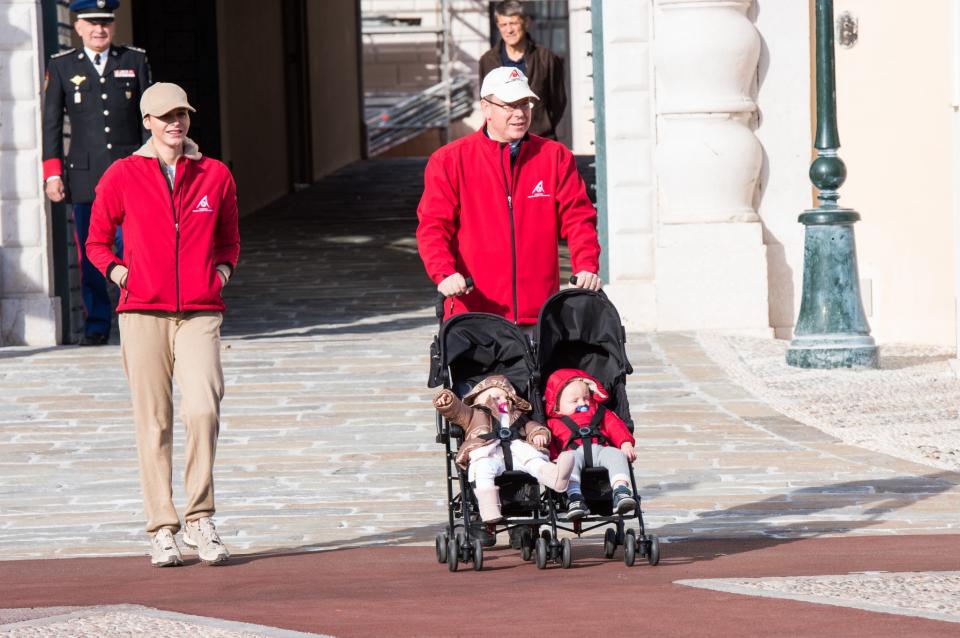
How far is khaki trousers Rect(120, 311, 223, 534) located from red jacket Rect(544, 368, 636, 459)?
1.22 meters

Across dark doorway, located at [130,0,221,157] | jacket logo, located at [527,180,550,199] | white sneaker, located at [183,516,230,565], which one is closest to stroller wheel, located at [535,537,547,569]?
white sneaker, located at [183,516,230,565]

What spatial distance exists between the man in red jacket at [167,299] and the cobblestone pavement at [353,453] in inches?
16.8

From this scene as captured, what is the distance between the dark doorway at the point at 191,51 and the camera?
1978 cm

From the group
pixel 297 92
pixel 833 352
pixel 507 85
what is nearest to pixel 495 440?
pixel 507 85

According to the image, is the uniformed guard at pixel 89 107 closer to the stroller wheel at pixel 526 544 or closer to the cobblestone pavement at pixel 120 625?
the stroller wheel at pixel 526 544

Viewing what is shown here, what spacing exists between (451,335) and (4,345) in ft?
22.5

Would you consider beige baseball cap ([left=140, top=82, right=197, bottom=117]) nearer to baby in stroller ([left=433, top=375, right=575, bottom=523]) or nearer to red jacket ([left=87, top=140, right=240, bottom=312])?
red jacket ([left=87, top=140, right=240, bottom=312])

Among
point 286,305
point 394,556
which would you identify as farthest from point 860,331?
point 394,556

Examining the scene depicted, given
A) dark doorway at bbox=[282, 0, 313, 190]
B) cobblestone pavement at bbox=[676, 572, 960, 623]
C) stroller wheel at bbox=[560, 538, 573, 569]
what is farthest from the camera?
dark doorway at bbox=[282, 0, 313, 190]

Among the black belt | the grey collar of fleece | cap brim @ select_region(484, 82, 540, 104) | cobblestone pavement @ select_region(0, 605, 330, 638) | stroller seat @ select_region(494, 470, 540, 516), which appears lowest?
cobblestone pavement @ select_region(0, 605, 330, 638)

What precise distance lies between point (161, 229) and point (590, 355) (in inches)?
64.3

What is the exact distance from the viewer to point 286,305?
48.4 feet

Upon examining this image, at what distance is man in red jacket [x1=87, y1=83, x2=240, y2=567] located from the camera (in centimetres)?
705

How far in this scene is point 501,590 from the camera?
6.24 m
